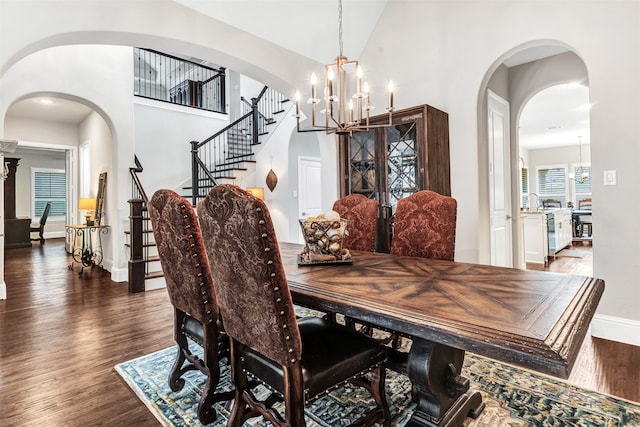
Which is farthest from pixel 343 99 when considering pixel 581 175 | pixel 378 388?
pixel 581 175

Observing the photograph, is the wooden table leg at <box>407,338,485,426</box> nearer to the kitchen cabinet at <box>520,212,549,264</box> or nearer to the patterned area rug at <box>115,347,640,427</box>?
the patterned area rug at <box>115,347,640,427</box>

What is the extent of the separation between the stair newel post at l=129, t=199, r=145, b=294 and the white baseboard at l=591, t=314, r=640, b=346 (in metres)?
4.60

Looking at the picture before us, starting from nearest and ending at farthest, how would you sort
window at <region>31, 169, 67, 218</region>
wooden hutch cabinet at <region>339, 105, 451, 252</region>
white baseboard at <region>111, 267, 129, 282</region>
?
wooden hutch cabinet at <region>339, 105, 451, 252</region> → white baseboard at <region>111, 267, 129, 282</region> → window at <region>31, 169, 67, 218</region>

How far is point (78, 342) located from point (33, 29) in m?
2.39

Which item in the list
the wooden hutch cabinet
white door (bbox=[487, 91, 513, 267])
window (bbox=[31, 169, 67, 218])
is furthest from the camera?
window (bbox=[31, 169, 67, 218])

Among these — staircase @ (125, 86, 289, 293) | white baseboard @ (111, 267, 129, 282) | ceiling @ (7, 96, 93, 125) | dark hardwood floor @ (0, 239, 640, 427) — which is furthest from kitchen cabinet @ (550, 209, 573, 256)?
ceiling @ (7, 96, 93, 125)

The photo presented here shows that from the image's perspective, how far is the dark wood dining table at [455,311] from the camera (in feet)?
3.06

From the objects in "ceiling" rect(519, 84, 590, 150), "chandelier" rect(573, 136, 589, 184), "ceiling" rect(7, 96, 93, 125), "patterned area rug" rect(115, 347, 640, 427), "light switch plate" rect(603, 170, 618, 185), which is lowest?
"patterned area rug" rect(115, 347, 640, 427)

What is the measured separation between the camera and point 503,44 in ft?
10.2

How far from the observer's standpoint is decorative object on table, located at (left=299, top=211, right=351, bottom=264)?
6.34ft

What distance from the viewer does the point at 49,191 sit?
10805 millimetres

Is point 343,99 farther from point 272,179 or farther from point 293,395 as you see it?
point 272,179

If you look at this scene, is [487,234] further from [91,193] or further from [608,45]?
[91,193]

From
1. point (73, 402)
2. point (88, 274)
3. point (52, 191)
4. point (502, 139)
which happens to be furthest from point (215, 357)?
point (52, 191)
